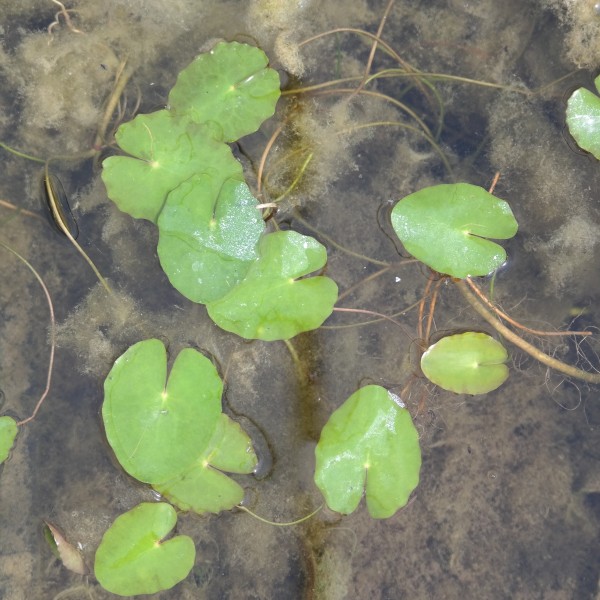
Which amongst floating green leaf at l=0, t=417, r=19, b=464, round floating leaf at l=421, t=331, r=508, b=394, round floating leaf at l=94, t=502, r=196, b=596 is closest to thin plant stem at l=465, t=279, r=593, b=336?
round floating leaf at l=421, t=331, r=508, b=394

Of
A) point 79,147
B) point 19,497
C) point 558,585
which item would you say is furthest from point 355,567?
point 79,147

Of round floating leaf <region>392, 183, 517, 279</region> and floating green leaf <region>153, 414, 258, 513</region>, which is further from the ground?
round floating leaf <region>392, 183, 517, 279</region>

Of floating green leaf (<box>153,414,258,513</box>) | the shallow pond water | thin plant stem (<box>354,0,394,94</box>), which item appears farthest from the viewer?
thin plant stem (<box>354,0,394,94</box>)

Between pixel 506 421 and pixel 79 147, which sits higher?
pixel 79 147

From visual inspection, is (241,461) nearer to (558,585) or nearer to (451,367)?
(451,367)

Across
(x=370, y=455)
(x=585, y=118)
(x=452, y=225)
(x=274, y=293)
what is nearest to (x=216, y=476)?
(x=370, y=455)

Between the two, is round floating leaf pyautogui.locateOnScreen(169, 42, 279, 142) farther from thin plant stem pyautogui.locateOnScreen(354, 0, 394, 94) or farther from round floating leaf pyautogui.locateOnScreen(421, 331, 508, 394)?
round floating leaf pyautogui.locateOnScreen(421, 331, 508, 394)
